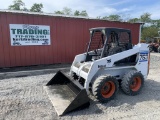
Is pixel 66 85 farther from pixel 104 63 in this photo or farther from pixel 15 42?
pixel 15 42

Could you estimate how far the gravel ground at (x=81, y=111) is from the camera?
3.60m

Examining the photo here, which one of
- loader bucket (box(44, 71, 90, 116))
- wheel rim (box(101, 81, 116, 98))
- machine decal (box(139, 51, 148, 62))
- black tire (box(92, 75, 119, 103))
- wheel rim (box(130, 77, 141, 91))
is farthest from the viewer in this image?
machine decal (box(139, 51, 148, 62))

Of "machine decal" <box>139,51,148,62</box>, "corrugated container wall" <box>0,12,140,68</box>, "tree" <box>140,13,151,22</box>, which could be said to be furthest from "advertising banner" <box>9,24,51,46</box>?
"tree" <box>140,13,151,22</box>

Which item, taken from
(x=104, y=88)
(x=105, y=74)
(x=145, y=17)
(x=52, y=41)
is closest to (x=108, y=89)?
(x=104, y=88)

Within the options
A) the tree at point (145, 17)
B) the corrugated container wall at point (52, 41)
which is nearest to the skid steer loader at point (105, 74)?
the corrugated container wall at point (52, 41)

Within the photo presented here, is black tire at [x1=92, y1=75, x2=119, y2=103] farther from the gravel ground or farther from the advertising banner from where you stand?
the advertising banner

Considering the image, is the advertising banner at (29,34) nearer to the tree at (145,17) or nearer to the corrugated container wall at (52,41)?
the corrugated container wall at (52,41)

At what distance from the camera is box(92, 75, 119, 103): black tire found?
163 inches

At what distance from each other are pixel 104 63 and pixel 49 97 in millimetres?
1866

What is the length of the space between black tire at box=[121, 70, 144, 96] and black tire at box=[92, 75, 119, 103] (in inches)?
17.1

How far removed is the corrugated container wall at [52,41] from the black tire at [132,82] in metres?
5.40

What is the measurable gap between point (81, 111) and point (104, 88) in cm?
97

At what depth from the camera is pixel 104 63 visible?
4.54 m

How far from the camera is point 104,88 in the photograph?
4398 mm
